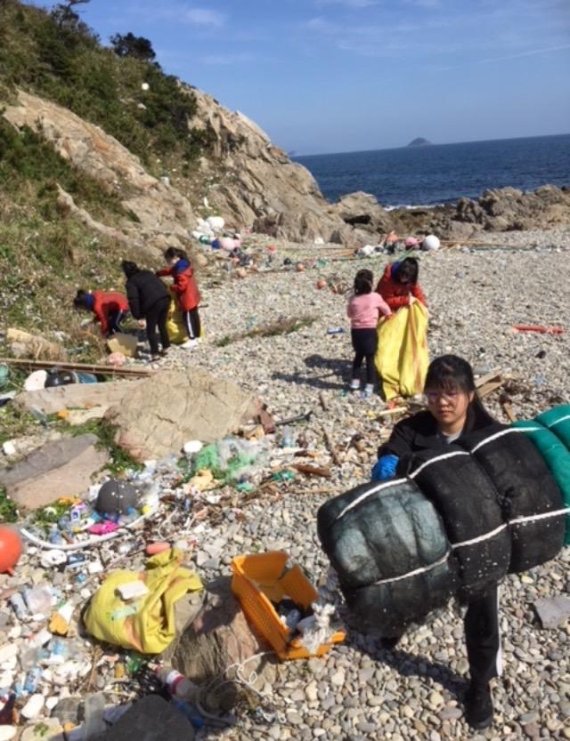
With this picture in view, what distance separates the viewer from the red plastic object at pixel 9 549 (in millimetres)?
5297

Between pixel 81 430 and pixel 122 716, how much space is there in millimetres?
4192

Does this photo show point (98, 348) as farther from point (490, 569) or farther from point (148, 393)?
point (490, 569)

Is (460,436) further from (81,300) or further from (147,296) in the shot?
(81,300)

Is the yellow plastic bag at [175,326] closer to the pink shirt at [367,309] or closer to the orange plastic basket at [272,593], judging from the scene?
the pink shirt at [367,309]

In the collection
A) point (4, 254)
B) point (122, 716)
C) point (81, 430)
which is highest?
point (4, 254)

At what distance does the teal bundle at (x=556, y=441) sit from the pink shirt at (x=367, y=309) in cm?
561

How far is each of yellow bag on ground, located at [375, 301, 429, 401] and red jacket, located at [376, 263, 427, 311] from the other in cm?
18

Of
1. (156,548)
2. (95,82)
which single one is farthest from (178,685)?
(95,82)

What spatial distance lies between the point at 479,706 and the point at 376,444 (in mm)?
3661

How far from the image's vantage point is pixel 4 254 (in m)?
12.8

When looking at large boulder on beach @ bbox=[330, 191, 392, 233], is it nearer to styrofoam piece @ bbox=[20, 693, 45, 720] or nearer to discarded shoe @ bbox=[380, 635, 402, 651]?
discarded shoe @ bbox=[380, 635, 402, 651]

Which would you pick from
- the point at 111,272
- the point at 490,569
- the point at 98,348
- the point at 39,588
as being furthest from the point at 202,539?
the point at 111,272

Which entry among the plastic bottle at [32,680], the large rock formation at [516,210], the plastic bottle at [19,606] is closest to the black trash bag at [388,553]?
the plastic bottle at [32,680]

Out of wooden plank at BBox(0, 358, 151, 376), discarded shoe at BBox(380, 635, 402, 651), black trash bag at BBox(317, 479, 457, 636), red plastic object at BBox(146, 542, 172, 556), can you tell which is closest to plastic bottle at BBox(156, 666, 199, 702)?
discarded shoe at BBox(380, 635, 402, 651)
